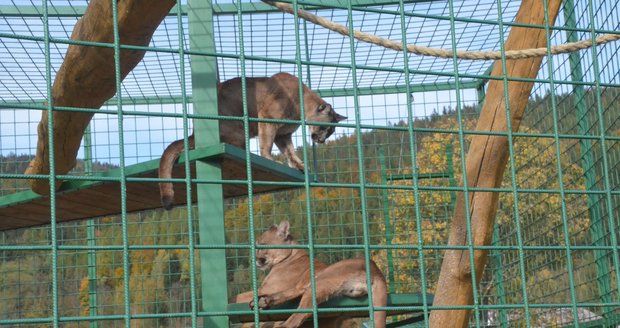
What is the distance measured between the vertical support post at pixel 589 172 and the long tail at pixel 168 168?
305cm

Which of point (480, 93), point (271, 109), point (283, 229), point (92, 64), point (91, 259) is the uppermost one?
point (480, 93)

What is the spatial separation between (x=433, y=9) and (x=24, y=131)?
443 centimetres

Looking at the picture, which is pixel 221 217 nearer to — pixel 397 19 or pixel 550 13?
pixel 550 13

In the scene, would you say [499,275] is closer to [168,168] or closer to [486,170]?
[486,170]

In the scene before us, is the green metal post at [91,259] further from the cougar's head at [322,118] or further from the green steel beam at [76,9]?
the cougar's head at [322,118]

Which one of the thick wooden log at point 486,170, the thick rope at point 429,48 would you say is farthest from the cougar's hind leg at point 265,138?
the thick rope at point 429,48

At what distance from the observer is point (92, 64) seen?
470cm

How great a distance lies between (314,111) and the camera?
28.5 ft

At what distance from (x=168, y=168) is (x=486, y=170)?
6.47ft

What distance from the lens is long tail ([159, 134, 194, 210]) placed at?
5195mm

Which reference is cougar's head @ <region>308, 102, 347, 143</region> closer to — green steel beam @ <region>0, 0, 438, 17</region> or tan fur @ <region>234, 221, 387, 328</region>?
green steel beam @ <region>0, 0, 438, 17</region>

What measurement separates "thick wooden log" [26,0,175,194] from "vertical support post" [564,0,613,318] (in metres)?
3.38

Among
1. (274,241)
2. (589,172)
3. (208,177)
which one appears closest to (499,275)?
(589,172)

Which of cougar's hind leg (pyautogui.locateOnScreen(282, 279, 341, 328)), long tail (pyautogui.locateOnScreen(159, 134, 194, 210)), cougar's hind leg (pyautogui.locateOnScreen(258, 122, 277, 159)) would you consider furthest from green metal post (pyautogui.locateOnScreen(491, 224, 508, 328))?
long tail (pyautogui.locateOnScreen(159, 134, 194, 210))
